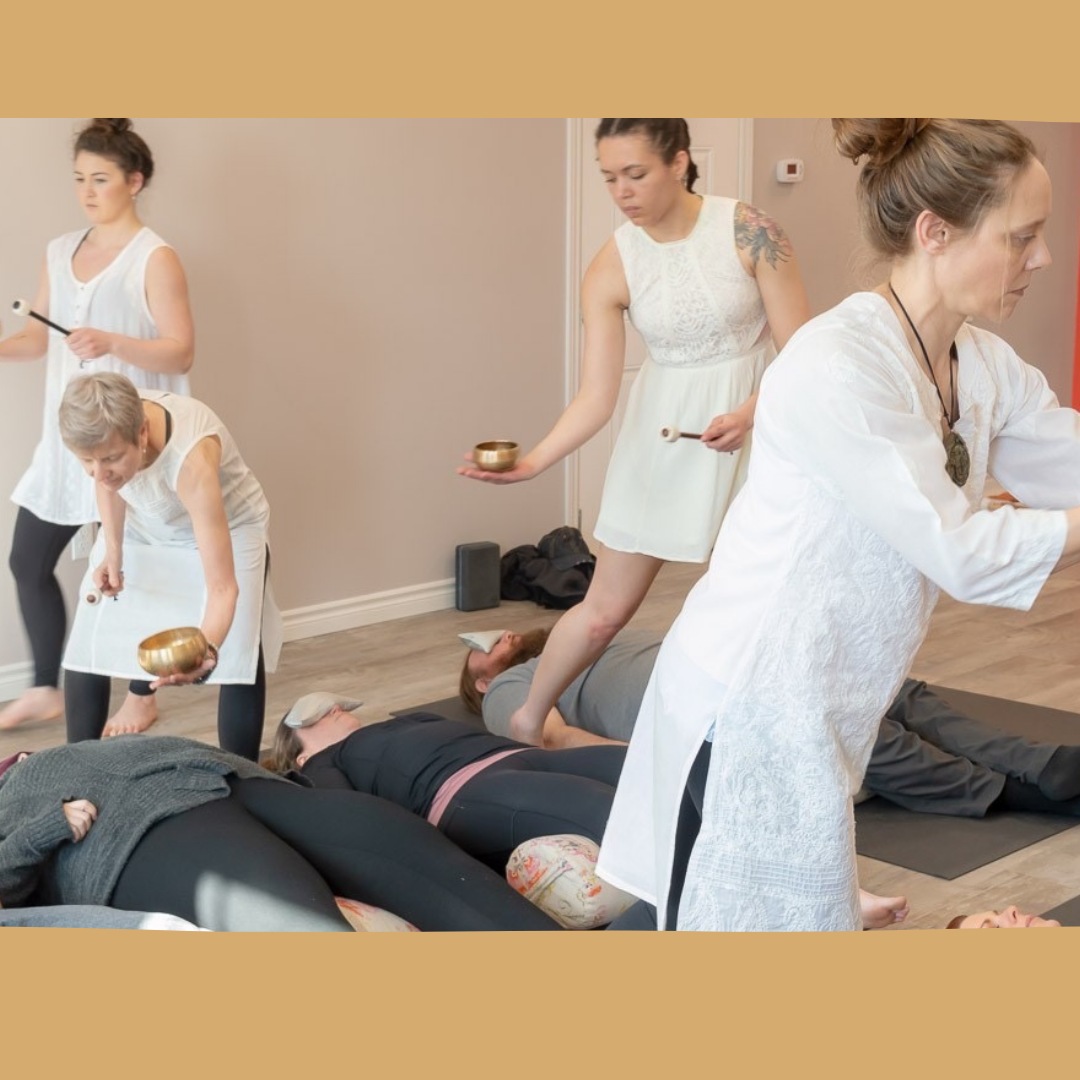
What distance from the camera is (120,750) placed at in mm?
2197

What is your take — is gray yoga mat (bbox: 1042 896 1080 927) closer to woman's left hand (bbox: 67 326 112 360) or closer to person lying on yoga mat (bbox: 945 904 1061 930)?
person lying on yoga mat (bbox: 945 904 1061 930)

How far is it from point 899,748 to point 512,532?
8.27 feet

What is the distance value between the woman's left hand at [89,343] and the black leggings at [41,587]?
0.43 metres

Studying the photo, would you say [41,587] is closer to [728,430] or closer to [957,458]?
[728,430]

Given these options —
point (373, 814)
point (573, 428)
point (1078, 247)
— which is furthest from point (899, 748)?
point (1078, 247)

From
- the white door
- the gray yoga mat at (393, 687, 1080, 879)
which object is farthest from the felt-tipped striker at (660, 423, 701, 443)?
the white door

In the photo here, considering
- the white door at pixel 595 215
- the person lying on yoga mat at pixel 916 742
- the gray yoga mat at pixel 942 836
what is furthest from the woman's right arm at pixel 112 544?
the white door at pixel 595 215

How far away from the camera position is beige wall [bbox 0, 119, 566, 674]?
160 inches

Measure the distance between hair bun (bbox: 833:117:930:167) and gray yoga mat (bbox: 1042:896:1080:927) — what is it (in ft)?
4.60

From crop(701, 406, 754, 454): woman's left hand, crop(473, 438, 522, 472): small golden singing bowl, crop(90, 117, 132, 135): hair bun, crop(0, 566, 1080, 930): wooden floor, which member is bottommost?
crop(0, 566, 1080, 930): wooden floor

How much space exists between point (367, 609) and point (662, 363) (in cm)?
200

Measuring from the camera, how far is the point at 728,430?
114 inches

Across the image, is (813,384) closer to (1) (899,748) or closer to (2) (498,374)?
(1) (899,748)

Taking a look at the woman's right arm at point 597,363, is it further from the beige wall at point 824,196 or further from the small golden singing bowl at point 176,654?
the beige wall at point 824,196
